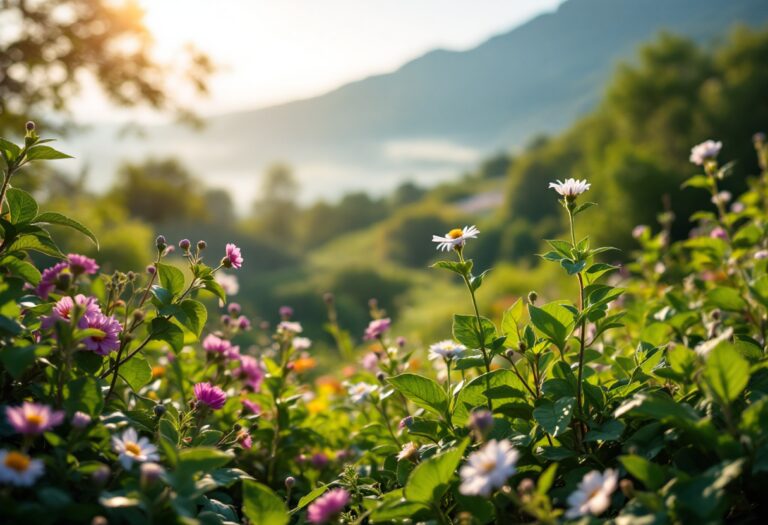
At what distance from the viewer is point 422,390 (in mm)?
968

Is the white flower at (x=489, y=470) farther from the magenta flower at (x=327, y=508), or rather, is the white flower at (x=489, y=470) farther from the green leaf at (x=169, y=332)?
the green leaf at (x=169, y=332)

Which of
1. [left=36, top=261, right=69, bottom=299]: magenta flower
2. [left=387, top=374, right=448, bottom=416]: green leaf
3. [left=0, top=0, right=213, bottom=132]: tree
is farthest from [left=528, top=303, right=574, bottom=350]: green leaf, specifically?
[left=0, top=0, right=213, bottom=132]: tree

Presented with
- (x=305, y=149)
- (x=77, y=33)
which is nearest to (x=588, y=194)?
(x=77, y=33)

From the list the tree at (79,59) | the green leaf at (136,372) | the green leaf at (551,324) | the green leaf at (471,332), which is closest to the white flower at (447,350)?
the green leaf at (471,332)

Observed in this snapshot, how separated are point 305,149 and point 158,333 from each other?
6812 cm

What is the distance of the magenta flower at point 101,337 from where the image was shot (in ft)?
2.97

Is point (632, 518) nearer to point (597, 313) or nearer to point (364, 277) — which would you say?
Answer: point (597, 313)

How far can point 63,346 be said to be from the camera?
0.77 m

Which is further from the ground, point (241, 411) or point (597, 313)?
point (241, 411)

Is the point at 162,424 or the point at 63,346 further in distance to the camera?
the point at 162,424

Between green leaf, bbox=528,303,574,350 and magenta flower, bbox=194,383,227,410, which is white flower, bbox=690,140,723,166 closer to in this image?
green leaf, bbox=528,303,574,350

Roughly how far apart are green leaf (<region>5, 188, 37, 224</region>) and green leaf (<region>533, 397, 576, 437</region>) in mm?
838

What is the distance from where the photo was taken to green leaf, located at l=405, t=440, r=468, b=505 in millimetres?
750

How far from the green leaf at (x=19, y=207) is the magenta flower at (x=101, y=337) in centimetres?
19
